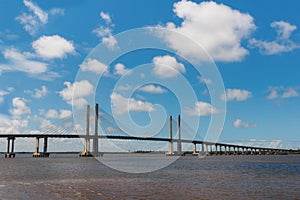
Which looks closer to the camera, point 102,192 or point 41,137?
point 102,192

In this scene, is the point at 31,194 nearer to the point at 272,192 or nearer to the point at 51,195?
the point at 51,195

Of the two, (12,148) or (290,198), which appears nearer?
(290,198)

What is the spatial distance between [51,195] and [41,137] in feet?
415

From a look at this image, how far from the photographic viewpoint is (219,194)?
27094 mm

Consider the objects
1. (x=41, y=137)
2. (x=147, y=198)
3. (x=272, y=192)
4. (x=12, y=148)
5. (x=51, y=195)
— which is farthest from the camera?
(x=12, y=148)

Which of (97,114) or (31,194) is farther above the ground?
(97,114)

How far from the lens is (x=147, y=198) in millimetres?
24812

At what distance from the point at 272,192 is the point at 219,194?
455 cm

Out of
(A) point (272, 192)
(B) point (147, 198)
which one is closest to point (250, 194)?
(A) point (272, 192)

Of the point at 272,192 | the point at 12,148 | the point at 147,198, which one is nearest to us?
the point at 147,198

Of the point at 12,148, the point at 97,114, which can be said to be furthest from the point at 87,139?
the point at 12,148

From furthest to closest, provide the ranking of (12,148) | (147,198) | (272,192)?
(12,148) → (272,192) → (147,198)

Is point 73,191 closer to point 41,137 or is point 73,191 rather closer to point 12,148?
point 41,137

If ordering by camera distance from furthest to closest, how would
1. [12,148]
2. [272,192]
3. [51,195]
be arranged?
[12,148]
[272,192]
[51,195]
